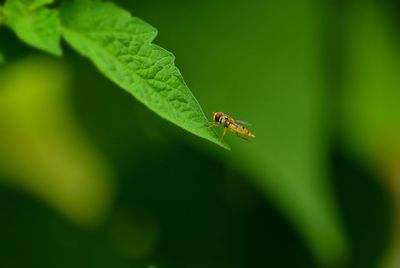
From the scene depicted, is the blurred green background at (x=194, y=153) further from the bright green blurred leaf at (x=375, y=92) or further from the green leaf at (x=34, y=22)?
the green leaf at (x=34, y=22)

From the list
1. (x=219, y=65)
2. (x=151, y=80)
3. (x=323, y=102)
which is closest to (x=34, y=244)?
(x=219, y=65)

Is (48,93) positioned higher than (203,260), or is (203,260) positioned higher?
(48,93)

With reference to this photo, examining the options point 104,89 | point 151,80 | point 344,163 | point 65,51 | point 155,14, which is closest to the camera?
point 151,80

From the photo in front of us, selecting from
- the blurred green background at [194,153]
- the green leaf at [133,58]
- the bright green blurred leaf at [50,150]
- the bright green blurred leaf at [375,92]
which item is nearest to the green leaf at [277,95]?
the blurred green background at [194,153]

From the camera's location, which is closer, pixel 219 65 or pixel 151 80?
pixel 151 80

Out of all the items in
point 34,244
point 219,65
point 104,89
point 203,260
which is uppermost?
point 219,65

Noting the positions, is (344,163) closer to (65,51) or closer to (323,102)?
(323,102)

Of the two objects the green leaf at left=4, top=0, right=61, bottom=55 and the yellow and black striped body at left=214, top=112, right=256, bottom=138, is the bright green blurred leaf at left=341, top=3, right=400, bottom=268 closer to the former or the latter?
the yellow and black striped body at left=214, top=112, right=256, bottom=138

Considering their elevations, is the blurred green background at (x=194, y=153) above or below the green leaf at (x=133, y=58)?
below
